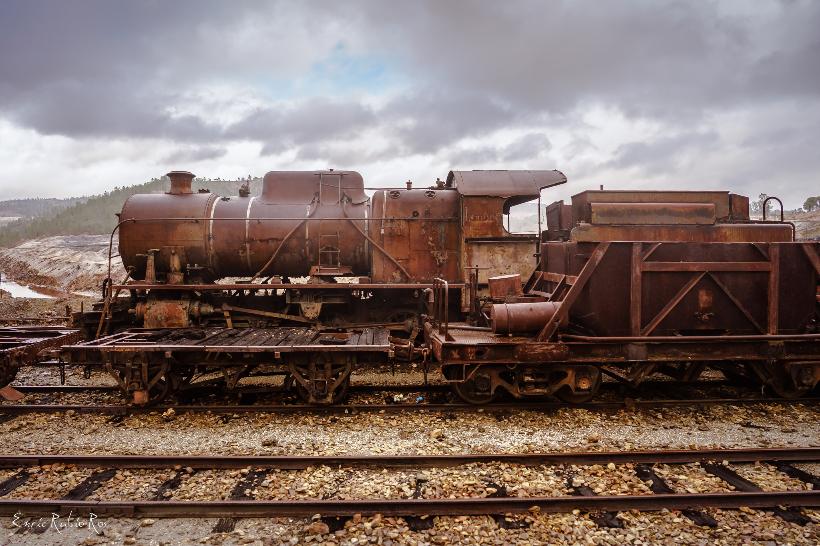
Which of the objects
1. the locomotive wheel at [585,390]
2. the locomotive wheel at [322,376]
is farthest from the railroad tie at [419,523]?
the locomotive wheel at [585,390]

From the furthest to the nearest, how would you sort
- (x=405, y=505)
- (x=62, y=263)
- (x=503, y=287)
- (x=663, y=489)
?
(x=62, y=263) → (x=503, y=287) → (x=663, y=489) → (x=405, y=505)

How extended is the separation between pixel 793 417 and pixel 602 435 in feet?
10.3

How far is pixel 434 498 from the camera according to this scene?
15.8 feet

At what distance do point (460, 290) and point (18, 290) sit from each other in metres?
28.3

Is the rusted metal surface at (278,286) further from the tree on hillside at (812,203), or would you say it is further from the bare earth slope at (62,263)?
the tree on hillside at (812,203)

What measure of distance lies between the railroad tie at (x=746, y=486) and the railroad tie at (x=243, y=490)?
5072 mm

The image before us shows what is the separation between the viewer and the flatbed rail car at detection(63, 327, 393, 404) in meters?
7.12

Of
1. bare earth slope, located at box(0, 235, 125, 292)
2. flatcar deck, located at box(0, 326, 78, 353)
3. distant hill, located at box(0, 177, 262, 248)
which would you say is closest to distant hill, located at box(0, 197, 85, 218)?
distant hill, located at box(0, 177, 262, 248)

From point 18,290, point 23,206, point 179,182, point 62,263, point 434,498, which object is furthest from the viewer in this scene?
point 23,206

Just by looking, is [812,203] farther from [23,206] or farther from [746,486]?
[23,206]

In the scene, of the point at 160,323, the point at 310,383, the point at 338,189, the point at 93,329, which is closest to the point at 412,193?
the point at 338,189

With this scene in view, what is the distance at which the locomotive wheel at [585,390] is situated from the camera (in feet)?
23.3

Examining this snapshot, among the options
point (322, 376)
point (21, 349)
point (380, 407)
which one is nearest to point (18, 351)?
point (21, 349)

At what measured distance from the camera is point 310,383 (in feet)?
24.2
